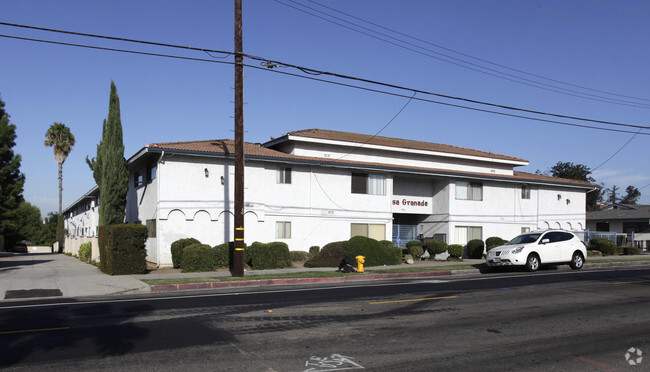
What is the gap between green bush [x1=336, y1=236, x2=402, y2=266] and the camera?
79.8 ft

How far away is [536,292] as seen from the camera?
1338cm

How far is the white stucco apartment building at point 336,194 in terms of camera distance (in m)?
24.7

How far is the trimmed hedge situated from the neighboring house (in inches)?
1517

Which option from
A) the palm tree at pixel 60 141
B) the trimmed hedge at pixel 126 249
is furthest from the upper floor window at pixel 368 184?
the palm tree at pixel 60 141

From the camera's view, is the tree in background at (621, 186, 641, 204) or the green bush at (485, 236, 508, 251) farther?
the tree in background at (621, 186, 641, 204)

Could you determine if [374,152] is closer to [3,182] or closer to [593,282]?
[593,282]

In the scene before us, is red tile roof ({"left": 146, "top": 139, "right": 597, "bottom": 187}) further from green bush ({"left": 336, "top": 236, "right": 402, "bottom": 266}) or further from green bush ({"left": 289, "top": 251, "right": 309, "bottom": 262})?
green bush ({"left": 336, "top": 236, "right": 402, "bottom": 266})

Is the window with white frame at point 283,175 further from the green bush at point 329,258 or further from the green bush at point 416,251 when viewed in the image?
the green bush at point 416,251

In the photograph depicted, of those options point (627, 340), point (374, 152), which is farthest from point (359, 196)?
point (627, 340)

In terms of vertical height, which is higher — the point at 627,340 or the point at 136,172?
the point at 136,172

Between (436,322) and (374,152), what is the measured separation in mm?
23598

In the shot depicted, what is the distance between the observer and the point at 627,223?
4962cm

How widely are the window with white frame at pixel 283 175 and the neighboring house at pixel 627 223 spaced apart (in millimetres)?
30451

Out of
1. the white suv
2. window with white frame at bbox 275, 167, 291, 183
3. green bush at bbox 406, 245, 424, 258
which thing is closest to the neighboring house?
green bush at bbox 406, 245, 424, 258
